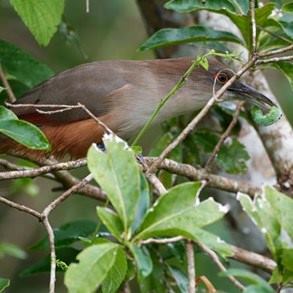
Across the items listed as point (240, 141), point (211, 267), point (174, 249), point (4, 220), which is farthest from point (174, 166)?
point (4, 220)

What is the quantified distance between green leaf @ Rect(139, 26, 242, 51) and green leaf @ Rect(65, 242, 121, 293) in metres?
1.85

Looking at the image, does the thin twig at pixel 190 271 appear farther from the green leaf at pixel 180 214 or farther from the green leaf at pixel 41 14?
the green leaf at pixel 41 14

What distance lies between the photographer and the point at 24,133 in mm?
2809

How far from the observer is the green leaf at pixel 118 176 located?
2.07 meters

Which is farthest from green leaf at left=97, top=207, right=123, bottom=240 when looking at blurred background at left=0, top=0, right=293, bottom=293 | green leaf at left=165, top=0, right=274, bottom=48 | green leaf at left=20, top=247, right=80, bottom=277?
blurred background at left=0, top=0, right=293, bottom=293

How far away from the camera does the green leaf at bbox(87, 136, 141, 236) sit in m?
2.07

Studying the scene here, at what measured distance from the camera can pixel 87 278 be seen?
1959 millimetres

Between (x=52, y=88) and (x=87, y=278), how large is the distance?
2.38 meters

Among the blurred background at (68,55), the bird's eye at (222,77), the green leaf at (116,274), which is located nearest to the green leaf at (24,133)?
the green leaf at (116,274)

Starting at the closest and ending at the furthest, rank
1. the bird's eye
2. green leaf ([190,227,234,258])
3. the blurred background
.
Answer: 1. green leaf ([190,227,234,258])
2. the bird's eye
3. the blurred background

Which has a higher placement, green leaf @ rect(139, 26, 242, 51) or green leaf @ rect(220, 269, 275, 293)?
green leaf @ rect(220, 269, 275, 293)

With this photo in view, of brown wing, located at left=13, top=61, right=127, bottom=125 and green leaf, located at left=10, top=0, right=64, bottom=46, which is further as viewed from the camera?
brown wing, located at left=13, top=61, right=127, bottom=125

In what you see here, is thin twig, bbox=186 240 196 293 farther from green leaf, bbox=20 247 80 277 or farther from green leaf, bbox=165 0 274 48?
green leaf, bbox=20 247 80 277

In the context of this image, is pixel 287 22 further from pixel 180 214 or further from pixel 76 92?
pixel 180 214
